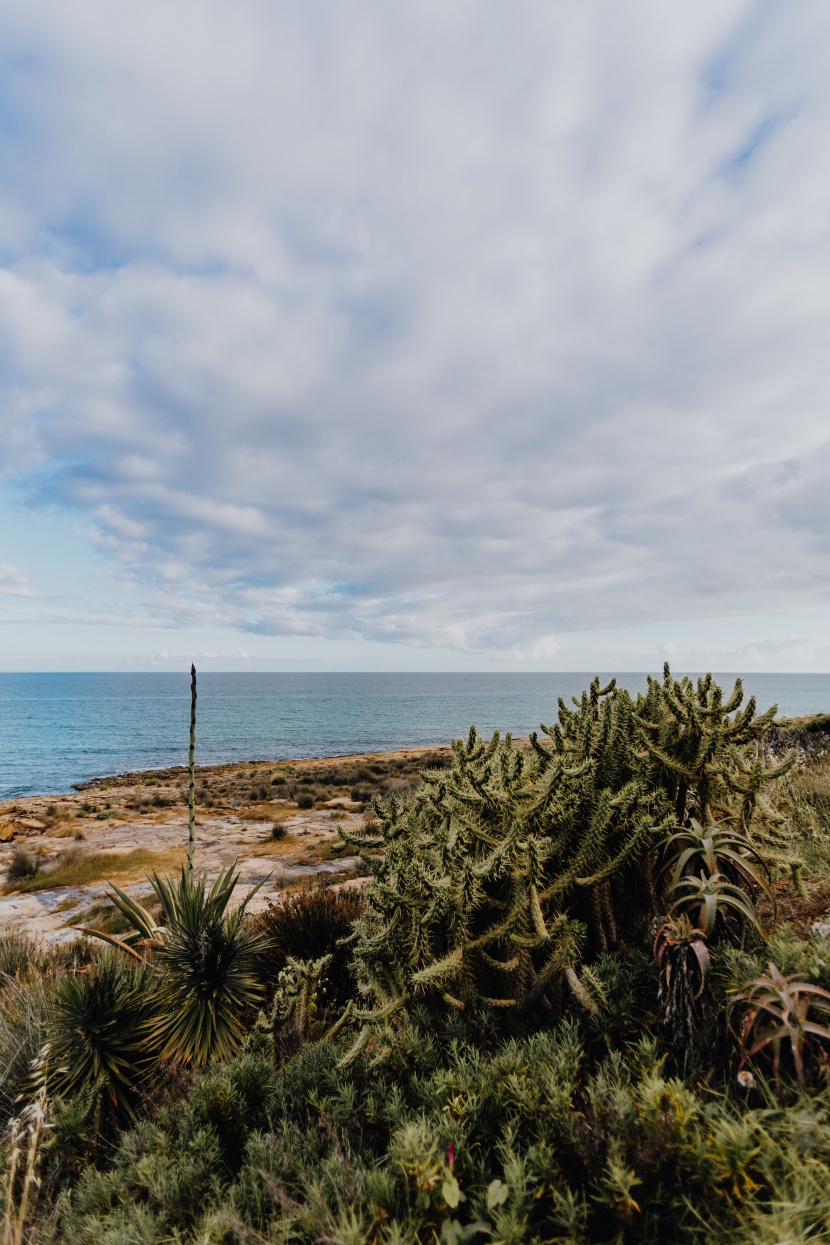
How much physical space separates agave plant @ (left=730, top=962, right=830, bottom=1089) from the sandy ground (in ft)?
14.2

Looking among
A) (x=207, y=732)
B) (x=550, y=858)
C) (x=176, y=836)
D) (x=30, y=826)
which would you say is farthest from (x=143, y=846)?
(x=207, y=732)

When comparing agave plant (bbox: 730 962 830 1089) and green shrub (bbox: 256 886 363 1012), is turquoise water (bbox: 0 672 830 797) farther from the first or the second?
agave plant (bbox: 730 962 830 1089)

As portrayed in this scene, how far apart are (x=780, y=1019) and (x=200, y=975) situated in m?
3.64

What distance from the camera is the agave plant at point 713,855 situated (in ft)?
8.13

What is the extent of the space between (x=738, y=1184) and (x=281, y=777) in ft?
97.0

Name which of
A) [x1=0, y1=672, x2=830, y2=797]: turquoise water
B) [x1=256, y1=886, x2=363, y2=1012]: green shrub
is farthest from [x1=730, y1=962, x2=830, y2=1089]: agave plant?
[x1=0, y1=672, x2=830, y2=797]: turquoise water

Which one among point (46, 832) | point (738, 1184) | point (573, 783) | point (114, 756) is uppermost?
point (573, 783)

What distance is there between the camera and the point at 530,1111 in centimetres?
187

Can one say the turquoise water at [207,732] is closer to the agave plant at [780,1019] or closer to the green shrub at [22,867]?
the green shrub at [22,867]

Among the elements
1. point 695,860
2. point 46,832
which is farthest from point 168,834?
point 695,860

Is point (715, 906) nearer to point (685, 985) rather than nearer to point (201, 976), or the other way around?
point (685, 985)

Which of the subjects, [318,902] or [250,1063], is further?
[318,902]

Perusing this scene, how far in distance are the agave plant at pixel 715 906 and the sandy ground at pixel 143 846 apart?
394cm

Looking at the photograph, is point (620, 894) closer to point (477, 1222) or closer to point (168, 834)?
point (477, 1222)
